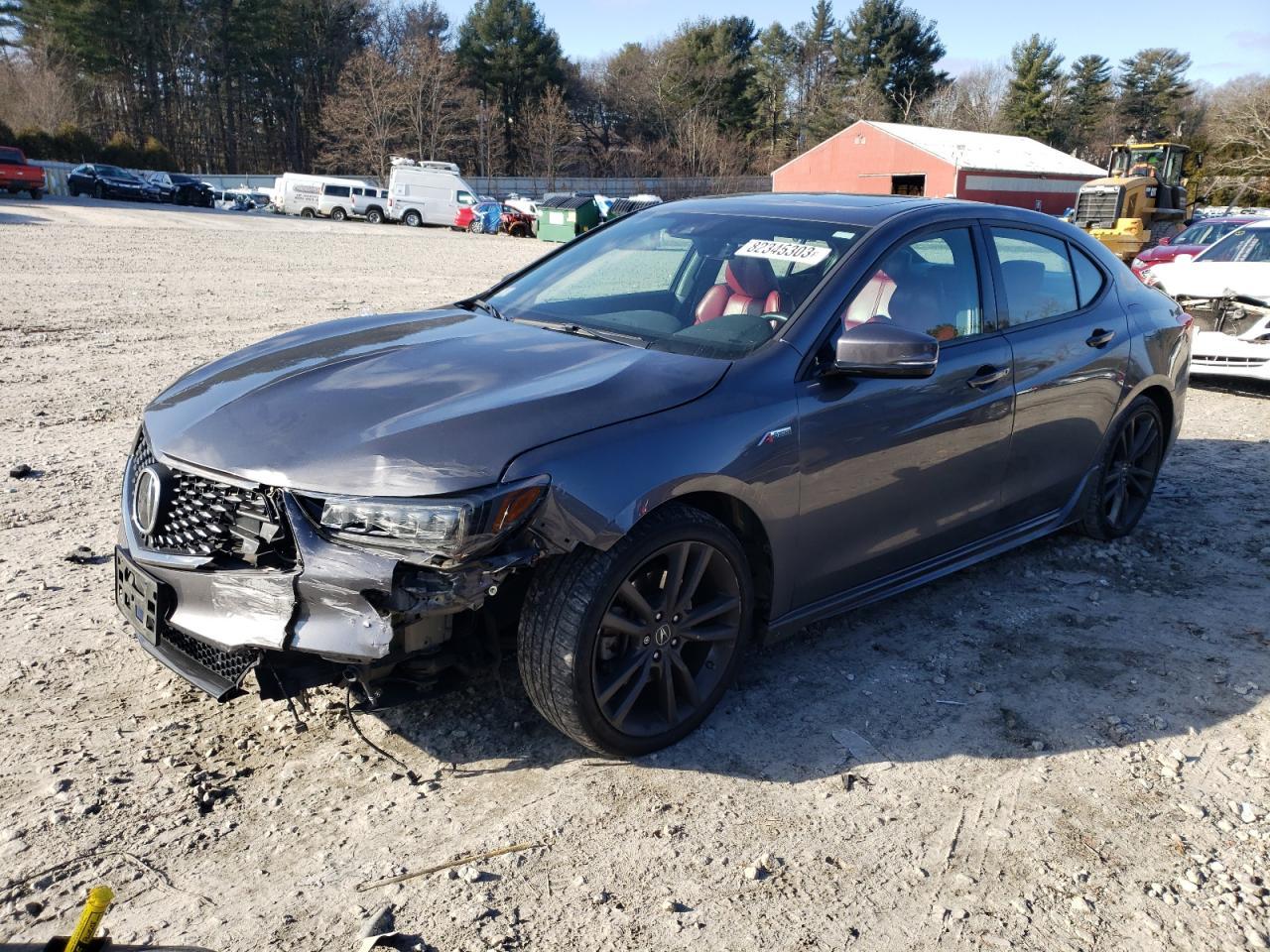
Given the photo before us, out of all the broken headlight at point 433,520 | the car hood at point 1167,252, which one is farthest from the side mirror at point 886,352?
the car hood at point 1167,252

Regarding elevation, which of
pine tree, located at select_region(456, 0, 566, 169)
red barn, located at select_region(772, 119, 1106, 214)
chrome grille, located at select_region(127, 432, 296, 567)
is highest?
pine tree, located at select_region(456, 0, 566, 169)

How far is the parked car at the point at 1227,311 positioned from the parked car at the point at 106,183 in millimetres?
47915

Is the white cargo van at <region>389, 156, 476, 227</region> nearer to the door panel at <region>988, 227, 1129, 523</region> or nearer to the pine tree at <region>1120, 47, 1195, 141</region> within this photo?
the door panel at <region>988, 227, 1129, 523</region>

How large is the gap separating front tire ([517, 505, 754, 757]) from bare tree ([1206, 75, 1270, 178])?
5864 centimetres

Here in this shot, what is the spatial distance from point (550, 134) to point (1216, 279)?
62.0m

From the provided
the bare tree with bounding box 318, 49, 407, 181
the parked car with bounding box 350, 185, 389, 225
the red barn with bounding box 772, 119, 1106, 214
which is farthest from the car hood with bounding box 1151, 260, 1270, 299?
the bare tree with bounding box 318, 49, 407, 181

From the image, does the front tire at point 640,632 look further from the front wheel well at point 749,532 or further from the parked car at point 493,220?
the parked car at point 493,220

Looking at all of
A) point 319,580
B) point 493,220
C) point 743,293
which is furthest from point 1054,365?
point 493,220

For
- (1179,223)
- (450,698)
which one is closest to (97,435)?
(450,698)

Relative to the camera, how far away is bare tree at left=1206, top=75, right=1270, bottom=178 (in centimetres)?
5078

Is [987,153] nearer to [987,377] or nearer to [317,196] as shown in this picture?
[317,196]

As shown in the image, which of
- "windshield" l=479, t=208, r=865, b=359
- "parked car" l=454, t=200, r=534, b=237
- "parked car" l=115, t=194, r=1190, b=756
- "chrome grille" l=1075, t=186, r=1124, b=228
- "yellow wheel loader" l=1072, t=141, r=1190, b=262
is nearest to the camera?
"parked car" l=115, t=194, r=1190, b=756

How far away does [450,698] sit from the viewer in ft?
11.6

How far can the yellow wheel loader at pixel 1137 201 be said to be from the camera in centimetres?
2288
